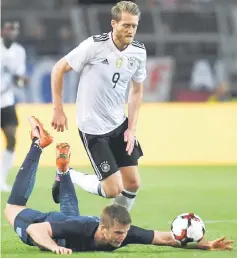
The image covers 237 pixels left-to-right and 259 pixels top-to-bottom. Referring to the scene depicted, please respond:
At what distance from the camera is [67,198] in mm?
9102

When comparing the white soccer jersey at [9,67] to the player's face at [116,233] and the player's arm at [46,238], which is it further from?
the player's face at [116,233]

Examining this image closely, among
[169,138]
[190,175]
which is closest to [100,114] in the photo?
[190,175]

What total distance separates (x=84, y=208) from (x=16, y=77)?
285cm

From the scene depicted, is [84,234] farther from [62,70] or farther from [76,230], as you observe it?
[62,70]

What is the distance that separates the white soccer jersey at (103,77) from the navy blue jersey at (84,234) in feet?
4.50

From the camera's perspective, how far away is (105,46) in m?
9.19

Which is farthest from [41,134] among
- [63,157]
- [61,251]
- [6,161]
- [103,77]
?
[6,161]

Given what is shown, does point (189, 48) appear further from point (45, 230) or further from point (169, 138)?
point (45, 230)

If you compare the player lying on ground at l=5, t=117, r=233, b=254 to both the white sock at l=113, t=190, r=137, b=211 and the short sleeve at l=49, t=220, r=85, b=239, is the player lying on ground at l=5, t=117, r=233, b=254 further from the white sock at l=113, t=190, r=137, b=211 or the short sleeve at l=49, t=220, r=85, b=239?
the white sock at l=113, t=190, r=137, b=211

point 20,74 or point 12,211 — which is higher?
point 20,74

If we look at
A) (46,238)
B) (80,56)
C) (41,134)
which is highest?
(80,56)

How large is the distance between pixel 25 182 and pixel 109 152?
36.8 inches

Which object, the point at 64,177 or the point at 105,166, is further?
the point at 64,177

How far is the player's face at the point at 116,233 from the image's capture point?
789 centimetres
